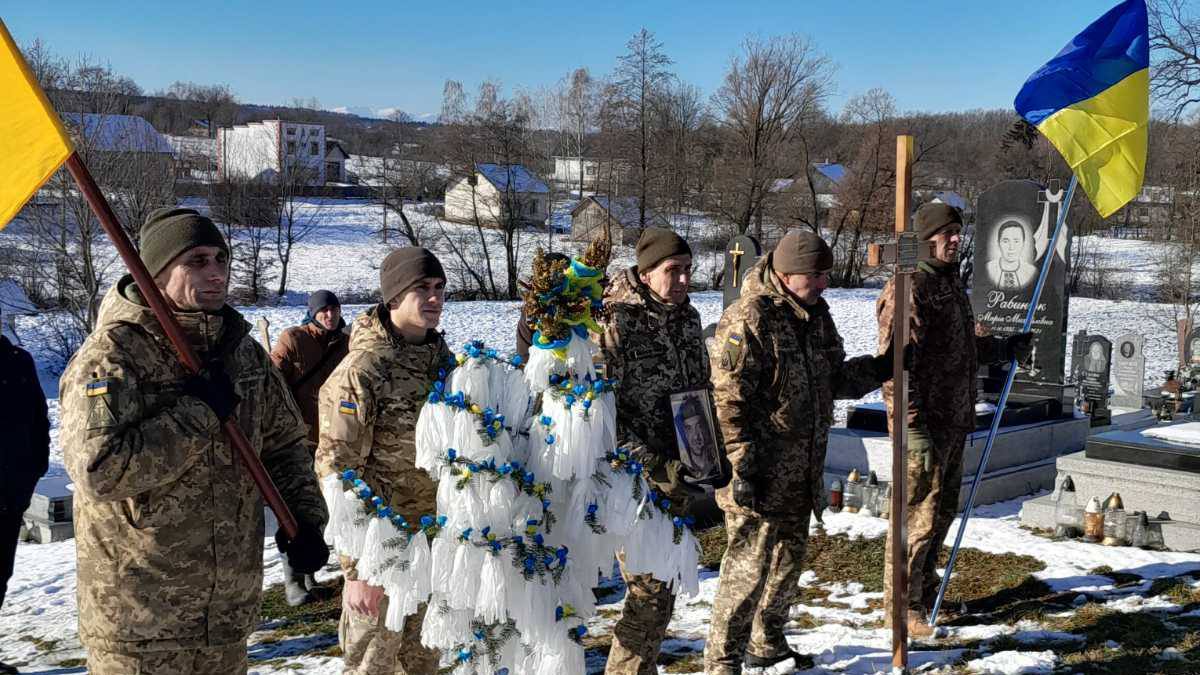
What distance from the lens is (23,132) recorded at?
2.76 m

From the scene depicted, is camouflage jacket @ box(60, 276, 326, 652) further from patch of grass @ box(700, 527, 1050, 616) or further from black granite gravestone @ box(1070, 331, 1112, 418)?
black granite gravestone @ box(1070, 331, 1112, 418)

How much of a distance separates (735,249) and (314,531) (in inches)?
378

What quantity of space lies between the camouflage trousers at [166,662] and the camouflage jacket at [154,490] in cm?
3

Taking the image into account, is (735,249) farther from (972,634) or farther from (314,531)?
(314,531)

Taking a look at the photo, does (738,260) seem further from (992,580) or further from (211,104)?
(211,104)

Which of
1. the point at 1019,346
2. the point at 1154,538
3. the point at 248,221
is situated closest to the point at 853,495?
the point at 1154,538

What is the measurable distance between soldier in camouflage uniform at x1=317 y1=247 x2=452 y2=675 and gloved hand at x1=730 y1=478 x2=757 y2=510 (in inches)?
56.0

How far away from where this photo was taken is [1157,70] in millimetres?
25938

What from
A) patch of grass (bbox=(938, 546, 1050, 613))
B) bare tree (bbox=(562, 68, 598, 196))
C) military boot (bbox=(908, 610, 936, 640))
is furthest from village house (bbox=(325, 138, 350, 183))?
military boot (bbox=(908, 610, 936, 640))

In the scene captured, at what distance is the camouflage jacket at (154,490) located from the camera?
2.89 metres

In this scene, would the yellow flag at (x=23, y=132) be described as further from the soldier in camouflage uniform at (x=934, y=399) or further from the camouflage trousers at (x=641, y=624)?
the soldier in camouflage uniform at (x=934, y=399)

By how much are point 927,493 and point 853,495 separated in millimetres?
2671

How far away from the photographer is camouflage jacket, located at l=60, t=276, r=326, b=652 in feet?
9.47

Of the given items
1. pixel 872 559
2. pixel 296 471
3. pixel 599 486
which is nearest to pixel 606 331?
pixel 599 486
